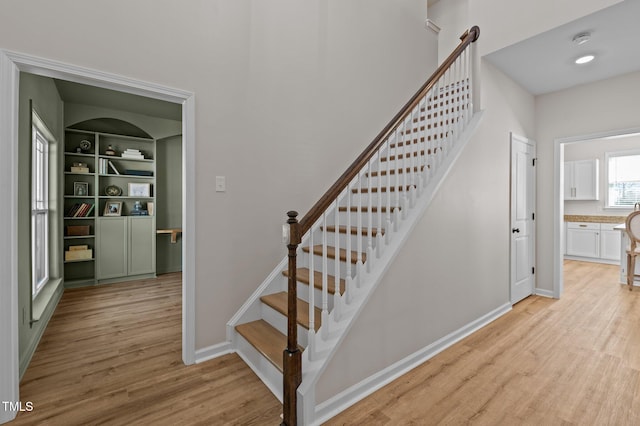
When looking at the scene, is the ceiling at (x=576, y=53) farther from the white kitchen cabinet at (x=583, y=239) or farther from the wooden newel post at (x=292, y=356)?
the white kitchen cabinet at (x=583, y=239)

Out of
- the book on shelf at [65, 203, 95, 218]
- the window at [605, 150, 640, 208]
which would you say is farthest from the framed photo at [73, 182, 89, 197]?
the window at [605, 150, 640, 208]

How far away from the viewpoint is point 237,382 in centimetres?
205

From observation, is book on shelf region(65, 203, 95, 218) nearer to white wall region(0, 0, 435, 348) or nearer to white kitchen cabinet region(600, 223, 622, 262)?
white wall region(0, 0, 435, 348)

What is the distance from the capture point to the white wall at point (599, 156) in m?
5.97

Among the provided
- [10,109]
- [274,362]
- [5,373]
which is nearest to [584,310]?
[274,362]

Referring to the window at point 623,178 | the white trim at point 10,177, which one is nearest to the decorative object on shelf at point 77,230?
the white trim at point 10,177

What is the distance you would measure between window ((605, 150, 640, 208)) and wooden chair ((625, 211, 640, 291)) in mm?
2335

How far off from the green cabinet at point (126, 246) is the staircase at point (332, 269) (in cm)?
310

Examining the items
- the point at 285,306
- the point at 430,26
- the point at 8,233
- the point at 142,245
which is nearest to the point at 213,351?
the point at 285,306

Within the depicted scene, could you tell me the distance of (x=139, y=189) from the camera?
16.0 feet

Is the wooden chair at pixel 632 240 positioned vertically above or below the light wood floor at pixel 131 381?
above

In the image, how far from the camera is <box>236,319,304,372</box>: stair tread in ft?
6.48

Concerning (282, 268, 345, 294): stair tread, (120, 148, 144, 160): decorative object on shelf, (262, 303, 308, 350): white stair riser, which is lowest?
(262, 303, 308, 350): white stair riser

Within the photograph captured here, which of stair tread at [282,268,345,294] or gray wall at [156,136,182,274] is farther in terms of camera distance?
gray wall at [156,136,182,274]
